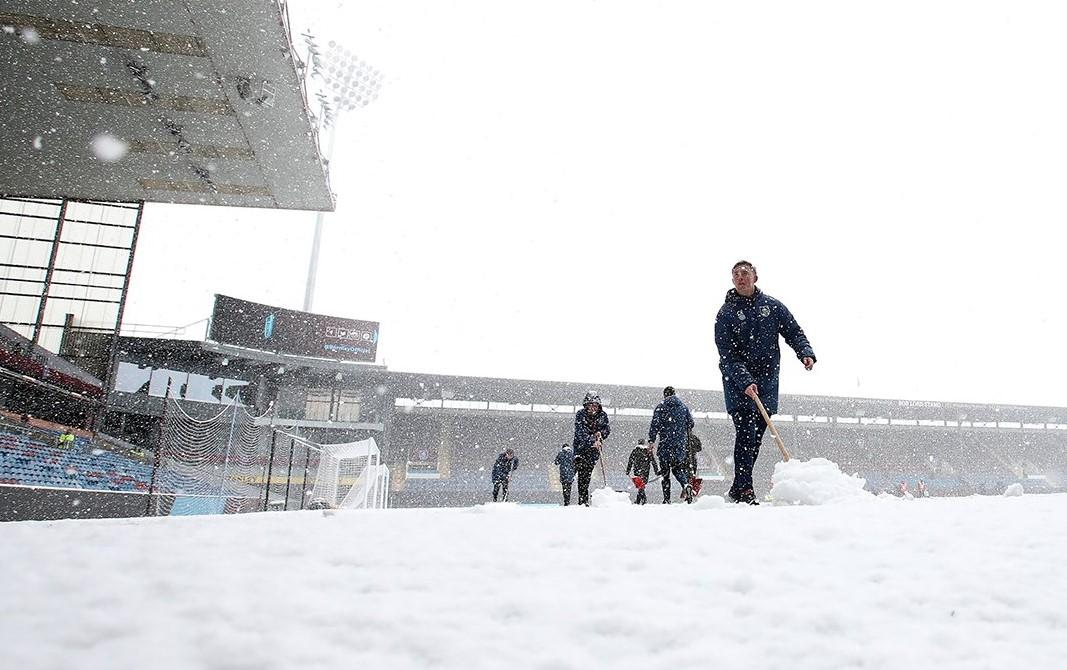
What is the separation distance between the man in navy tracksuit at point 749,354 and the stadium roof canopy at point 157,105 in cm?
909

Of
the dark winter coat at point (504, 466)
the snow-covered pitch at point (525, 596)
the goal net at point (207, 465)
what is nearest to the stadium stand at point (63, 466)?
the goal net at point (207, 465)

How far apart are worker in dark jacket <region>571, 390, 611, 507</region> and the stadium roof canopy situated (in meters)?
8.15

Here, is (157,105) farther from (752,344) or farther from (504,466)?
(752,344)

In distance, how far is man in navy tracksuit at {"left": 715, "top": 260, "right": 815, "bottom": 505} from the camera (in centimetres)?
496

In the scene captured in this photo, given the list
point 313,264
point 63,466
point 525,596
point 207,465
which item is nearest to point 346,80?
point 313,264

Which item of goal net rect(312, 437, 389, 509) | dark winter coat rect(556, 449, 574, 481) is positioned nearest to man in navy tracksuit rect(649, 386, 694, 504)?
dark winter coat rect(556, 449, 574, 481)

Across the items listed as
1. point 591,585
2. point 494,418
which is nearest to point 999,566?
point 591,585

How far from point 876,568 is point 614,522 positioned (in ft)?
3.89

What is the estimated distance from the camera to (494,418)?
36.3 metres

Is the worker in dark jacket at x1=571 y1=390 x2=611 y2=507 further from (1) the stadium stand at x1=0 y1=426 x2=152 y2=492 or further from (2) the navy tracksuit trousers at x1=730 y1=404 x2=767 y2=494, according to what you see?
(1) the stadium stand at x1=0 y1=426 x2=152 y2=492

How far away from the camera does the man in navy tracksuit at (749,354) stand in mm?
4957

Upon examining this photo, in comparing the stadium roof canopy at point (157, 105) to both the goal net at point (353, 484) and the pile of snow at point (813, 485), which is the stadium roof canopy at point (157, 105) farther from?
the pile of snow at point (813, 485)

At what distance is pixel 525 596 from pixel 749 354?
3.76 m

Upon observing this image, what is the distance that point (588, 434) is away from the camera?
7.87 meters
